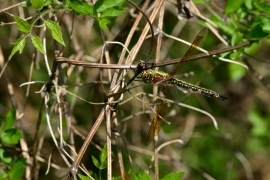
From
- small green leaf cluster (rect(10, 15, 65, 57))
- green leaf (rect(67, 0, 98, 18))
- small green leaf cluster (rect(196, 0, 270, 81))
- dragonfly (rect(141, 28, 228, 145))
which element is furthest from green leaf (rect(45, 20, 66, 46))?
small green leaf cluster (rect(196, 0, 270, 81))

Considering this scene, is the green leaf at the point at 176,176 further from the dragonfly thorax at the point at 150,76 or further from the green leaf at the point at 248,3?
the green leaf at the point at 248,3

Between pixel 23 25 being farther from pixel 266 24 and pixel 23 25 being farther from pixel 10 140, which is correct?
pixel 266 24

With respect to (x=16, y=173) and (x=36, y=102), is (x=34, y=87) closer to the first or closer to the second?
(x=36, y=102)

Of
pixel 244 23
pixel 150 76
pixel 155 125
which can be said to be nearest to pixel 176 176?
pixel 155 125

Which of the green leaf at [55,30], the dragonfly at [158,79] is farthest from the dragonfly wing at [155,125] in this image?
the green leaf at [55,30]

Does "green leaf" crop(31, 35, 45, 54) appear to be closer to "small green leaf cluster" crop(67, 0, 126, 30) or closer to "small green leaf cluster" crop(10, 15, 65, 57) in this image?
"small green leaf cluster" crop(10, 15, 65, 57)

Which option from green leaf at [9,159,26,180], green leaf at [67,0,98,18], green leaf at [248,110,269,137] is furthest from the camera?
green leaf at [248,110,269,137]
